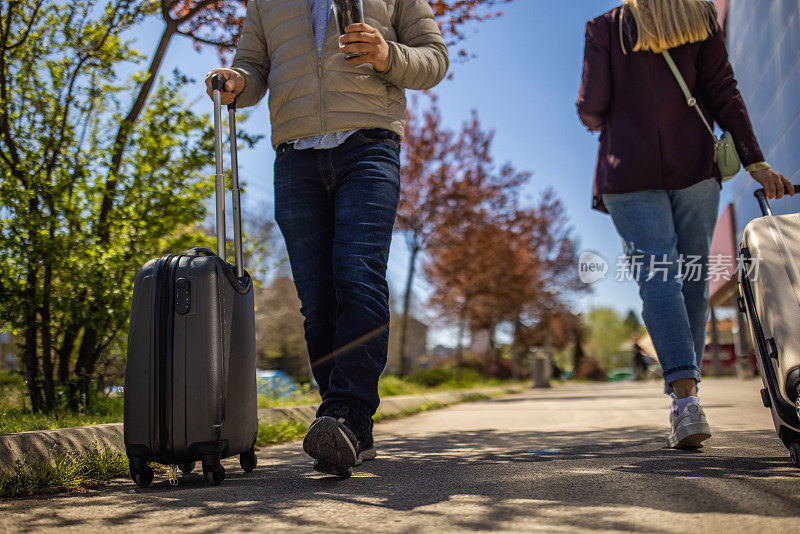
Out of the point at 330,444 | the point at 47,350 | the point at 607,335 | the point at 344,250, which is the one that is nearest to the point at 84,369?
the point at 47,350

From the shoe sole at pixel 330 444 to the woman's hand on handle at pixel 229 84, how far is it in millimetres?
1382

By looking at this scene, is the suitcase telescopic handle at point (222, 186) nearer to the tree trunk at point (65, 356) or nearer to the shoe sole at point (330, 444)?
the shoe sole at point (330, 444)

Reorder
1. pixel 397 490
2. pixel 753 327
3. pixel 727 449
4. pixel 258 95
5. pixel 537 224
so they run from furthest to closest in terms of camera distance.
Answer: pixel 537 224, pixel 258 95, pixel 727 449, pixel 753 327, pixel 397 490

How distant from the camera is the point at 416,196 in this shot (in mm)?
15914

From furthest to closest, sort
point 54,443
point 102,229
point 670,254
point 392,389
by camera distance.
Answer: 1. point 392,389
2. point 102,229
3. point 670,254
4. point 54,443

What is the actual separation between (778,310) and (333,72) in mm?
1841

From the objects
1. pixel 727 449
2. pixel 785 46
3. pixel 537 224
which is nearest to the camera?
pixel 727 449

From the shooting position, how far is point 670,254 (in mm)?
3049

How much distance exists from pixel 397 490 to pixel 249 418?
0.68 meters

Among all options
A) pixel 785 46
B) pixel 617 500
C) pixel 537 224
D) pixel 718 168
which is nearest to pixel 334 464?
pixel 617 500

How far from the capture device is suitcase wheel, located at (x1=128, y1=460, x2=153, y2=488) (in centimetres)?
222

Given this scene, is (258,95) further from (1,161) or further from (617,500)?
(617,500)

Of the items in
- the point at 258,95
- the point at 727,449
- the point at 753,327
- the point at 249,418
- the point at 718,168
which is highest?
the point at 258,95

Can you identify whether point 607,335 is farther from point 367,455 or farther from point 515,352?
point 367,455
